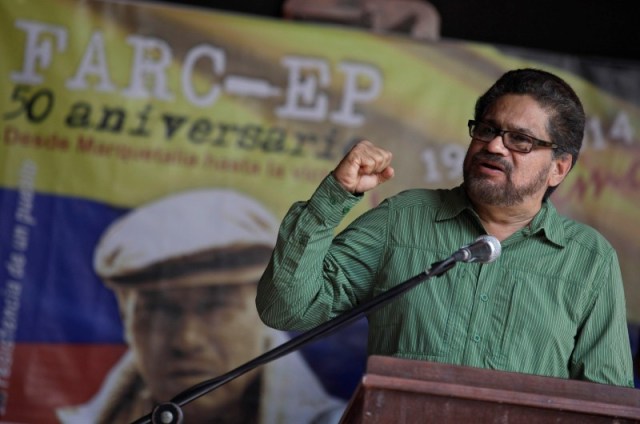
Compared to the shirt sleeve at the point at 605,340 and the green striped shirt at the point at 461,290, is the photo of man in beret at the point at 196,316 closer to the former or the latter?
the green striped shirt at the point at 461,290

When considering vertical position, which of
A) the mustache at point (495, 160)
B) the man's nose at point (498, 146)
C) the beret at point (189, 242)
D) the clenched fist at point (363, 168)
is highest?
the man's nose at point (498, 146)

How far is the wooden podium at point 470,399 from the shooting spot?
215cm

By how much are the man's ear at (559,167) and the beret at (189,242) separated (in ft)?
6.39

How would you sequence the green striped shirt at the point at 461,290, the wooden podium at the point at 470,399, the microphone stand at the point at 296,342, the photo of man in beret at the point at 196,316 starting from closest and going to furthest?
the wooden podium at the point at 470,399 → the microphone stand at the point at 296,342 → the green striped shirt at the point at 461,290 → the photo of man in beret at the point at 196,316

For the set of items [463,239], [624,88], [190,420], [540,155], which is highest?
[624,88]

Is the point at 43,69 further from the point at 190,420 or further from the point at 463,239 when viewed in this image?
the point at 463,239

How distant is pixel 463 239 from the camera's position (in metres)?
2.95

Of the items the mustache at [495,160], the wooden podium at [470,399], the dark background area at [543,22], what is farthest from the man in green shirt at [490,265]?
the dark background area at [543,22]

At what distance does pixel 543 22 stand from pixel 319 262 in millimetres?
2435

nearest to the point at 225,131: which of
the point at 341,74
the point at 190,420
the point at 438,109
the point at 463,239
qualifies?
the point at 341,74

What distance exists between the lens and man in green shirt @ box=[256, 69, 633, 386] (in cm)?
279

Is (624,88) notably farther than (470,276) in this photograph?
Yes

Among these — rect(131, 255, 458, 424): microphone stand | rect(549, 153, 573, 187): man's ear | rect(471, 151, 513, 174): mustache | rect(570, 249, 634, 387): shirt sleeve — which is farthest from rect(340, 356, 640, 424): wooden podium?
rect(549, 153, 573, 187): man's ear

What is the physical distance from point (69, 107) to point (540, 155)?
98.5 inches
